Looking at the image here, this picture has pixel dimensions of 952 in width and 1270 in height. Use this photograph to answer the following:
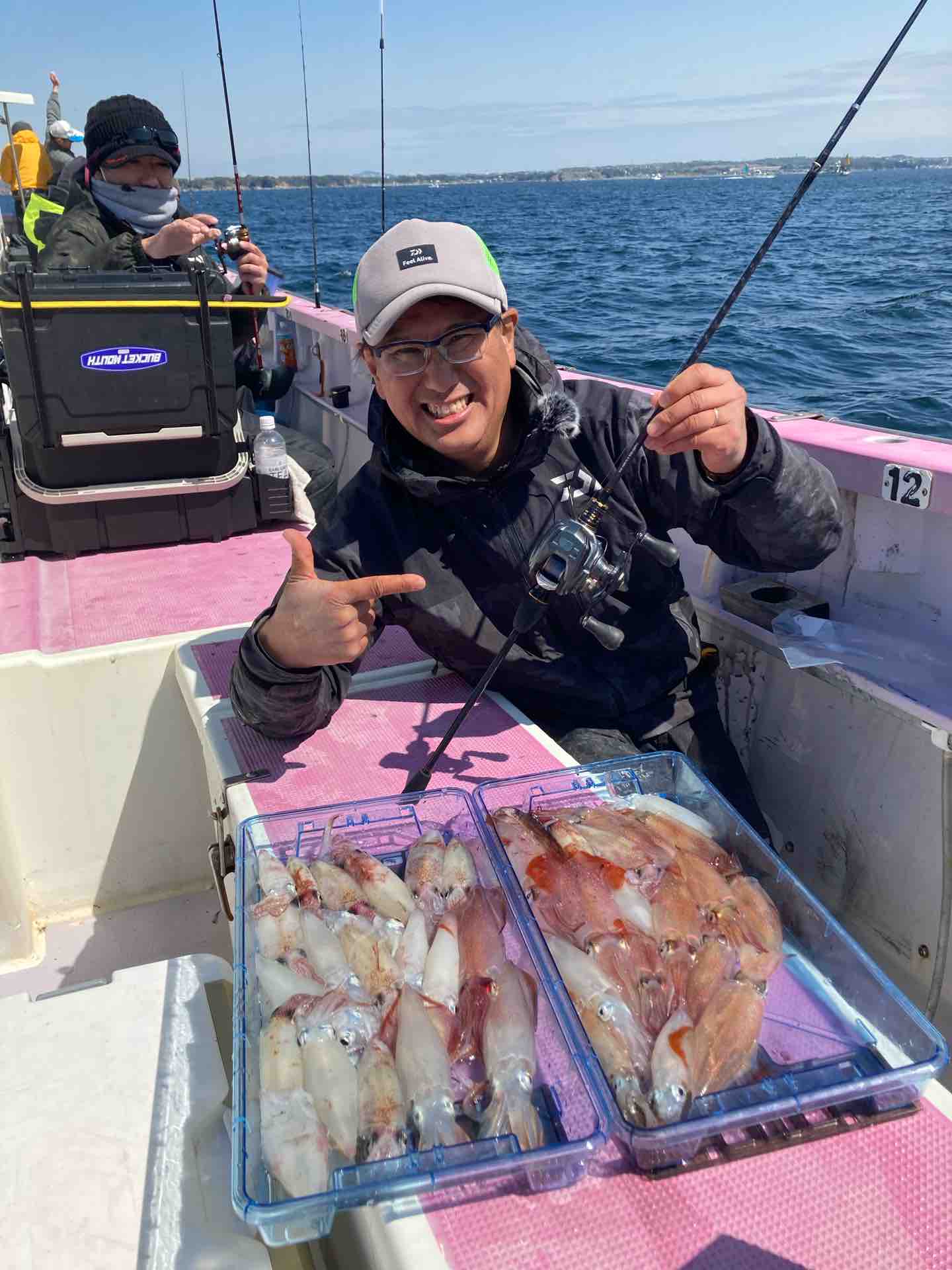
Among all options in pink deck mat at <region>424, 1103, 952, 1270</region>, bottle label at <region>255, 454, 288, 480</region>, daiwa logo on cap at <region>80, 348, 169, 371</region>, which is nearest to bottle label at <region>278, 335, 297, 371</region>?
bottle label at <region>255, 454, 288, 480</region>

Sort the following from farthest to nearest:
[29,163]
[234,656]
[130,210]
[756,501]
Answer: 1. [29,163]
2. [130,210]
3. [234,656]
4. [756,501]

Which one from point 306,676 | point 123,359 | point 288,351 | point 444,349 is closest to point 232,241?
point 123,359

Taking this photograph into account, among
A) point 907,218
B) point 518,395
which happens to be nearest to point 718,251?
point 907,218

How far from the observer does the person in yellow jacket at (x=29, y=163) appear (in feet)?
23.3

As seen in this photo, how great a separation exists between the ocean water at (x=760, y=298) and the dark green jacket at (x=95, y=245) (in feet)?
12.1

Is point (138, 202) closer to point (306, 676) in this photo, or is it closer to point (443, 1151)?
point (306, 676)

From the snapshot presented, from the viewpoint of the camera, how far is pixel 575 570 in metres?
2.14

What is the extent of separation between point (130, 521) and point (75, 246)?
1519 millimetres

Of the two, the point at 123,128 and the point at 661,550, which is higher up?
the point at 123,128

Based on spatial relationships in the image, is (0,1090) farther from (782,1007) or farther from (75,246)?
(75,246)

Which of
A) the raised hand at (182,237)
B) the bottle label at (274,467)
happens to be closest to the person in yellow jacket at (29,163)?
the raised hand at (182,237)

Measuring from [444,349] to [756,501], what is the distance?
2.81ft

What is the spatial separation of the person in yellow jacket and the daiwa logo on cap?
160 inches

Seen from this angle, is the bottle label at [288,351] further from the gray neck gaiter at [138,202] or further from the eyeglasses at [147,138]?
the eyeglasses at [147,138]
